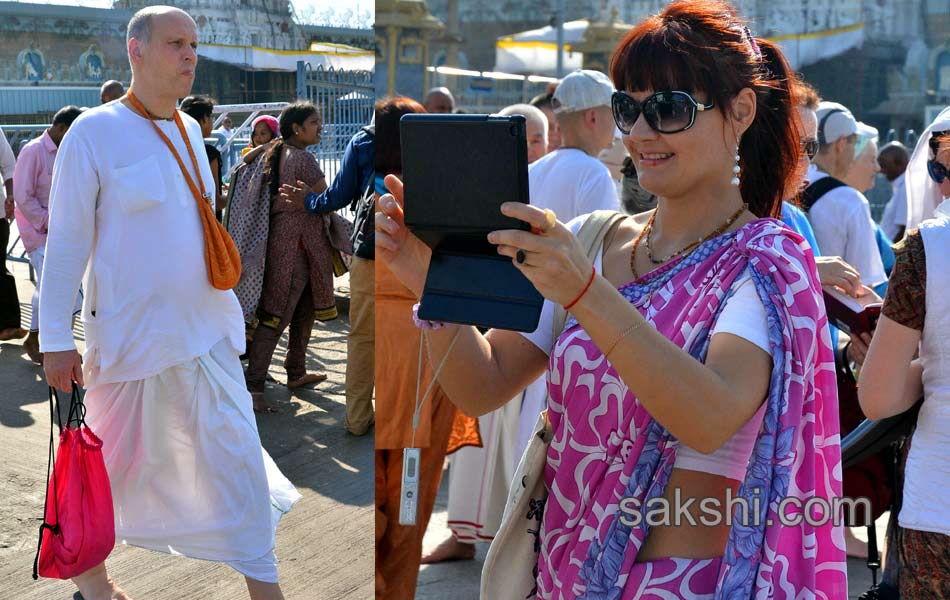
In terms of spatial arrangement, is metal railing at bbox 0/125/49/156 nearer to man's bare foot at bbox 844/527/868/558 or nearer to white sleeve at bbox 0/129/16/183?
white sleeve at bbox 0/129/16/183

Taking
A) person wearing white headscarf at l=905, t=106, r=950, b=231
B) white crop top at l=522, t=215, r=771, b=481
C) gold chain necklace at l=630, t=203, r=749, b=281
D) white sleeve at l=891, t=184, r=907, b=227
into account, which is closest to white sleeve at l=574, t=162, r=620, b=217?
person wearing white headscarf at l=905, t=106, r=950, b=231

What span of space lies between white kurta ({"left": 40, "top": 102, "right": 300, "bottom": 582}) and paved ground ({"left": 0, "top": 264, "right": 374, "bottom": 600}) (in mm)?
36

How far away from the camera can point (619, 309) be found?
4.66 ft

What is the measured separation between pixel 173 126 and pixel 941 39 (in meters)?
17.5

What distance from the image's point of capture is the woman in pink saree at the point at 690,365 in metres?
1.53

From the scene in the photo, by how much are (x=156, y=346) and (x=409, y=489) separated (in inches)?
25.3

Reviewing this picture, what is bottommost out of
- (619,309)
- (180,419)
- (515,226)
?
(180,419)

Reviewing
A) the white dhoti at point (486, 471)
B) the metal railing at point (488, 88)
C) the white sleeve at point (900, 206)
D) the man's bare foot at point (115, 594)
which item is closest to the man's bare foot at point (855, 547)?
the white dhoti at point (486, 471)

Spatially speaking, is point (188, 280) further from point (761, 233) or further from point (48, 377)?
point (761, 233)

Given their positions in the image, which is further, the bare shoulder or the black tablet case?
the bare shoulder

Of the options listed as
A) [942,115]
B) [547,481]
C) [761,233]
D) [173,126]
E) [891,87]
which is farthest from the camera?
[891,87]

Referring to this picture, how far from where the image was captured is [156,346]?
6.71ft

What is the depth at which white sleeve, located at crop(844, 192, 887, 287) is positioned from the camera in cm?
420

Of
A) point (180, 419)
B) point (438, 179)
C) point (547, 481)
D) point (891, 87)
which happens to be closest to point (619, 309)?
point (438, 179)
